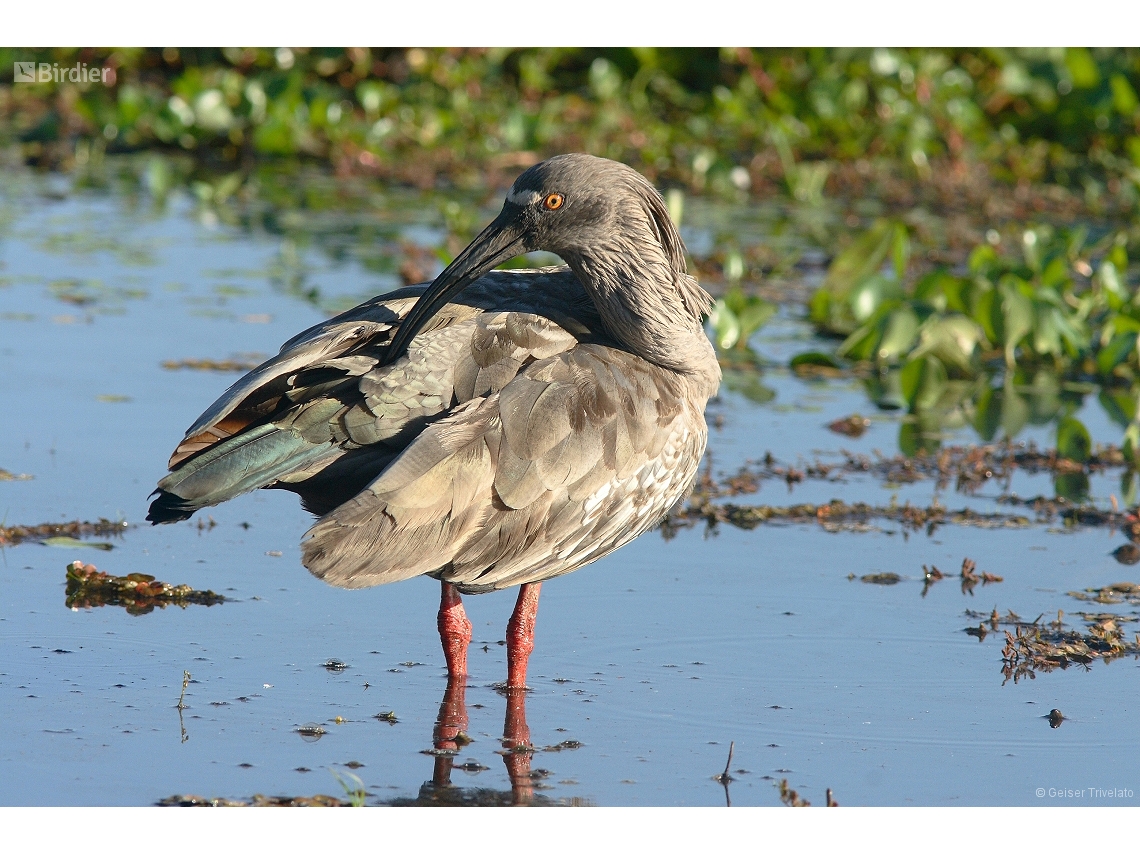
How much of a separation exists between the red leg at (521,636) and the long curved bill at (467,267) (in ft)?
2.90

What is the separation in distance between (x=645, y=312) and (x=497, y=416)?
686 mm

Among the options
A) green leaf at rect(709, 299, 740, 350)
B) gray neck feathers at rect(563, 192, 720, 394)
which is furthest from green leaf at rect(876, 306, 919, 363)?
gray neck feathers at rect(563, 192, 720, 394)

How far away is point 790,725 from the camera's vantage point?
4605mm

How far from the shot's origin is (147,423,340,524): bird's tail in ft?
13.9

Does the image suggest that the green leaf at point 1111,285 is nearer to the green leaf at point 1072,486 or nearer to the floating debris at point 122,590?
the green leaf at point 1072,486

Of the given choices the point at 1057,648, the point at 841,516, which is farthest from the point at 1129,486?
the point at 1057,648

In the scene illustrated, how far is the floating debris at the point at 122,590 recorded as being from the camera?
528 centimetres

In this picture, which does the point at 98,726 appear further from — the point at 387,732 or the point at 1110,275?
the point at 1110,275

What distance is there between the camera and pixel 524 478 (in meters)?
4.45

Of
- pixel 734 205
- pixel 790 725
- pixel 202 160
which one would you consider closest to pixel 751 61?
pixel 734 205

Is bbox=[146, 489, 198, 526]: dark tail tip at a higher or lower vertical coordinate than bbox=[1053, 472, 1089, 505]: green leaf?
lower

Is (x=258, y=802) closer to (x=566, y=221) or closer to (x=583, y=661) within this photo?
(x=583, y=661)

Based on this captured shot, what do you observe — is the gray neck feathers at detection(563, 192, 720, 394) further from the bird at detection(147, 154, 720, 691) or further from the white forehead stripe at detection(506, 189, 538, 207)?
the white forehead stripe at detection(506, 189, 538, 207)

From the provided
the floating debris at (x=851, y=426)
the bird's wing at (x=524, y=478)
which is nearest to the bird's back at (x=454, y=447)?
the bird's wing at (x=524, y=478)
